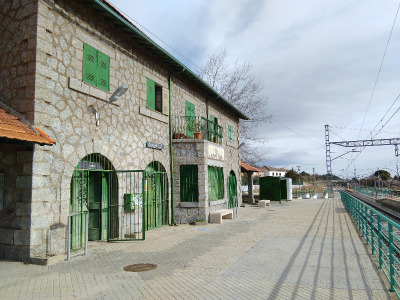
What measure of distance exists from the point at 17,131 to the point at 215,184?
9364 mm

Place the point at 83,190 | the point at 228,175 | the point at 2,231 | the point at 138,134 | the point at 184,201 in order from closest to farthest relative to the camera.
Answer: the point at 2,231, the point at 83,190, the point at 138,134, the point at 184,201, the point at 228,175

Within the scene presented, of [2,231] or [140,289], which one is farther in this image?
[2,231]

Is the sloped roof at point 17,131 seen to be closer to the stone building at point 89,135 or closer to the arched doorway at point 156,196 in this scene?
the stone building at point 89,135

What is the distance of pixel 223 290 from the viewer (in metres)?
4.72

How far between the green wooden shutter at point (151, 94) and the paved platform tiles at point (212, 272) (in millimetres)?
4719

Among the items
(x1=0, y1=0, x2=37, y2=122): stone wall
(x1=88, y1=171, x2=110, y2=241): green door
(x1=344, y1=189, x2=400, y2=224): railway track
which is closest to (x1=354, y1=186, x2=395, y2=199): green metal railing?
(x1=344, y1=189, x2=400, y2=224): railway track

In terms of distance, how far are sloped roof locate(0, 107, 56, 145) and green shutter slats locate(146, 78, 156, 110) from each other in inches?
194

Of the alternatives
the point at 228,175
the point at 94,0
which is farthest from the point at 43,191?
the point at 228,175

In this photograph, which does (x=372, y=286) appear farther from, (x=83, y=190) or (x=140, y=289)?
(x=83, y=190)

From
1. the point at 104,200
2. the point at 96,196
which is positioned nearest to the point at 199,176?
the point at 104,200

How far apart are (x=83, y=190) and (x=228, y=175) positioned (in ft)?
34.5

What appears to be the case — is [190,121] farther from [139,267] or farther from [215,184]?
[139,267]

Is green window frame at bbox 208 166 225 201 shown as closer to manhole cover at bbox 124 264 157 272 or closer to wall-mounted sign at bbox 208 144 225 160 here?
Result: wall-mounted sign at bbox 208 144 225 160

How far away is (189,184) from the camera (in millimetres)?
12078
